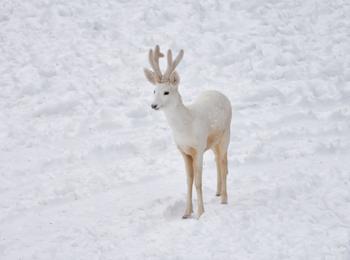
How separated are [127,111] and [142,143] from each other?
1248 millimetres

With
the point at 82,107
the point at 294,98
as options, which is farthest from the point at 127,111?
the point at 294,98

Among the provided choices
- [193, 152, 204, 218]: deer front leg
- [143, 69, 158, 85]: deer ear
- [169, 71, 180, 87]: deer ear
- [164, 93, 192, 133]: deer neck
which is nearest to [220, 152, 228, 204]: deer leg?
Answer: [193, 152, 204, 218]: deer front leg

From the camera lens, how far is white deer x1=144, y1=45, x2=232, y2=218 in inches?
242

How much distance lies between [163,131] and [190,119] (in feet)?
10.1

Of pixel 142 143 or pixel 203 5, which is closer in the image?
pixel 142 143

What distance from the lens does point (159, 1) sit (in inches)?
562

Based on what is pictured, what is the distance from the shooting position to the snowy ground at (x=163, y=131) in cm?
587

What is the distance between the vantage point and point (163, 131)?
9.30 metres

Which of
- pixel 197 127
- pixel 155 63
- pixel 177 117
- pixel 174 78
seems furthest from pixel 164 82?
pixel 197 127

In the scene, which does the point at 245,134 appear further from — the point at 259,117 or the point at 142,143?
the point at 142,143

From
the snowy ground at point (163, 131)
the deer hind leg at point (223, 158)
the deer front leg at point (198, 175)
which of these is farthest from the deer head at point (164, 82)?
the snowy ground at point (163, 131)

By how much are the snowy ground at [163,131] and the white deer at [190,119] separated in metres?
0.53

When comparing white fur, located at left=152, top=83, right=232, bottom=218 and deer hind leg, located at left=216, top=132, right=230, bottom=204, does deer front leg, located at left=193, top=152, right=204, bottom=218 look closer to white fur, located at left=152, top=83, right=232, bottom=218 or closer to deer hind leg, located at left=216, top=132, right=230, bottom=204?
white fur, located at left=152, top=83, right=232, bottom=218

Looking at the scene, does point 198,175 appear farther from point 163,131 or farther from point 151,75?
point 163,131
